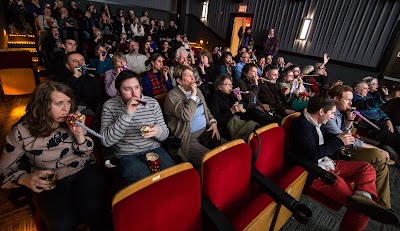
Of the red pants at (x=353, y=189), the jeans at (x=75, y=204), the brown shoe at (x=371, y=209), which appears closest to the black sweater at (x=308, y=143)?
the red pants at (x=353, y=189)

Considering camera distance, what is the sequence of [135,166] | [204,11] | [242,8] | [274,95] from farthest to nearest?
[204,11]
[242,8]
[274,95]
[135,166]

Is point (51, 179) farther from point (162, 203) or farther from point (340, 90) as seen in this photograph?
point (340, 90)

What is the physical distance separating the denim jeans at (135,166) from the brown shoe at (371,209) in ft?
4.17

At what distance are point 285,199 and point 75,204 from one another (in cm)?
121

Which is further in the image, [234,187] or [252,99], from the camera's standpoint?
[252,99]

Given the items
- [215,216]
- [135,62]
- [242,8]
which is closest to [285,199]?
[215,216]

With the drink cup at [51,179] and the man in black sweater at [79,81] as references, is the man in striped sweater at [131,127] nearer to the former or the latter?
the drink cup at [51,179]

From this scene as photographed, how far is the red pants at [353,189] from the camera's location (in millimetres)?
1417

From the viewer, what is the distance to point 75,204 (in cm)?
114

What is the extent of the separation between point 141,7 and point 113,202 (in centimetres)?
938

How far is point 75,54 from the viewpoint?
213cm

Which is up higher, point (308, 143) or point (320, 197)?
point (308, 143)

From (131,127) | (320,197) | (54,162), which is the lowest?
(320,197)

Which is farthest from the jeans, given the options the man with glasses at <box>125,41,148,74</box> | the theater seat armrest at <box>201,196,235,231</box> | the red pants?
the man with glasses at <box>125,41,148,74</box>
